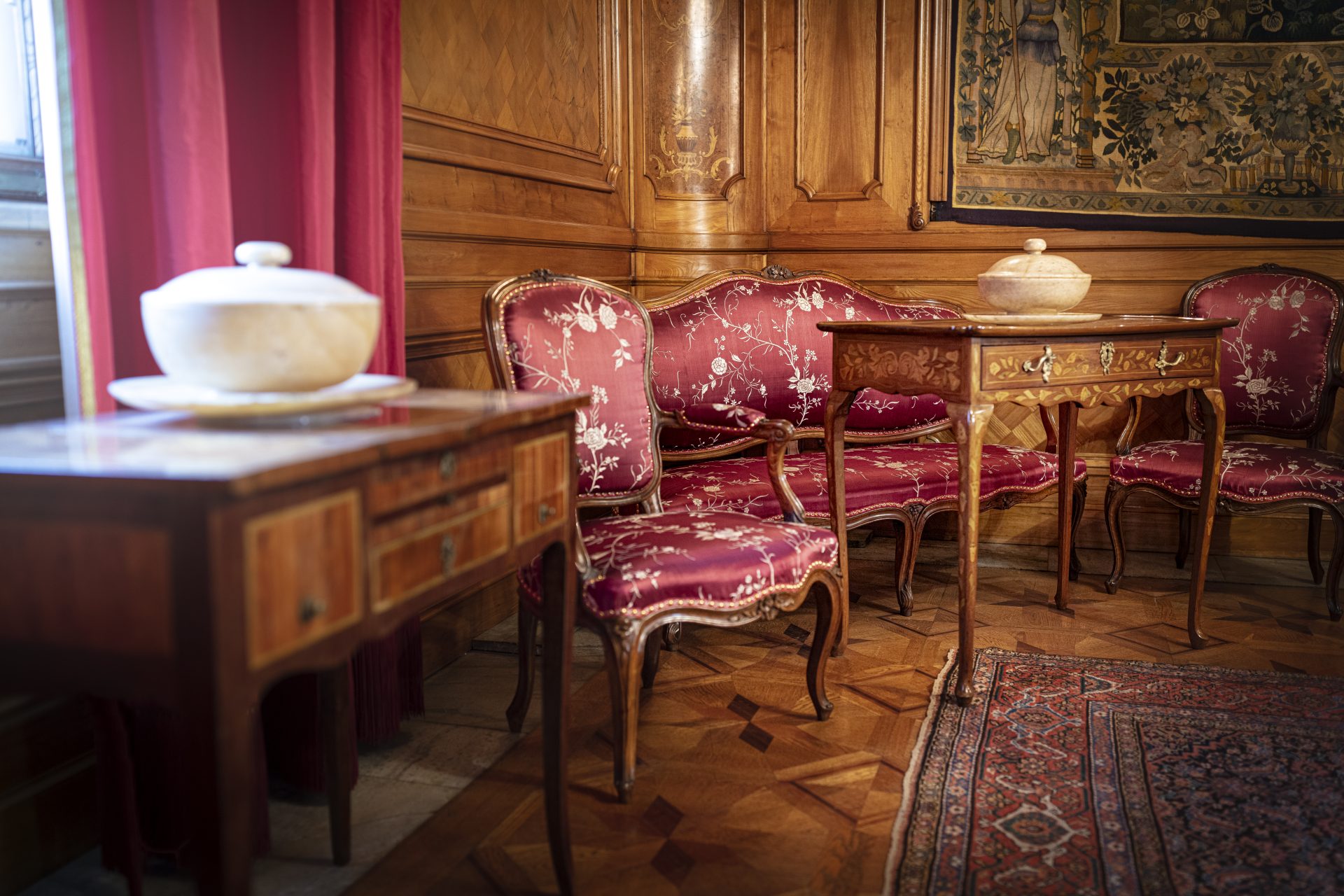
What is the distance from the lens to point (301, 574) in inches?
49.6

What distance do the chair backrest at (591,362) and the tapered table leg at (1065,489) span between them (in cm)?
146

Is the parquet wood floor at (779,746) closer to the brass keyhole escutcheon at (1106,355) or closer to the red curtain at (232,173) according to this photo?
the red curtain at (232,173)

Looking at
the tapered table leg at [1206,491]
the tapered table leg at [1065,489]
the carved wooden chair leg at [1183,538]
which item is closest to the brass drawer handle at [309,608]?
the tapered table leg at [1206,491]

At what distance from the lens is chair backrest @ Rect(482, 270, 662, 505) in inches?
102

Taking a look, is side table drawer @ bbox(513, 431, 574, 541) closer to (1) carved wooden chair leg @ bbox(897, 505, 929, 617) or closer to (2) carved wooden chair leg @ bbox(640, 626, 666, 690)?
(2) carved wooden chair leg @ bbox(640, 626, 666, 690)

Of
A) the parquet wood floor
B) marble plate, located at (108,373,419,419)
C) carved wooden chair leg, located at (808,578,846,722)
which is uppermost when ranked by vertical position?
marble plate, located at (108,373,419,419)

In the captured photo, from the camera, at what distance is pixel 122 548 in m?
1.16

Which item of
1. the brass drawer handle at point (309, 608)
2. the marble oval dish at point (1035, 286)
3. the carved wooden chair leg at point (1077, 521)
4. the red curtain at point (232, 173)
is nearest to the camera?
the brass drawer handle at point (309, 608)

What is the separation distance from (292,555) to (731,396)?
8.46 ft

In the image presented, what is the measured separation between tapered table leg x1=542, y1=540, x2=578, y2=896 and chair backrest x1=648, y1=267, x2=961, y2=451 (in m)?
1.64

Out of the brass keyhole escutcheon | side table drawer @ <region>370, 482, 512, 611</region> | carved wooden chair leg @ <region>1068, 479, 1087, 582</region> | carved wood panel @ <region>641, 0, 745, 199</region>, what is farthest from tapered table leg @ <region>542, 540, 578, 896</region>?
carved wood panel @ <region>641, 0, 745, 199</region>

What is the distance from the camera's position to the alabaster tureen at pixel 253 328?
143 centimetres

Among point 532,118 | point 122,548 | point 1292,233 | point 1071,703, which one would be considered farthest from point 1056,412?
point 122,548

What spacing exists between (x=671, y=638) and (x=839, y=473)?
28.0 inches
